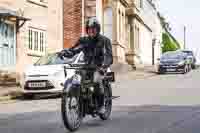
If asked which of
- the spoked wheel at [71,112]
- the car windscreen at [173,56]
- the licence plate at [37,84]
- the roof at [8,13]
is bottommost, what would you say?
the spoked wheel at [71,112]

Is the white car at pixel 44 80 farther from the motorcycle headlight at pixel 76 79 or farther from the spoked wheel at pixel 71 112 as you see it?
the spoked wheel at pixel 71 112

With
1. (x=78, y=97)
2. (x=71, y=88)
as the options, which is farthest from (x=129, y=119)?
(x=71, y=88)

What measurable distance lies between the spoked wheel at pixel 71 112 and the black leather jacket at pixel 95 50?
1.04 meters

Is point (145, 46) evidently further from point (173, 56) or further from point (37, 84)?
point (37, 84)

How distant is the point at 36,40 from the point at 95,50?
20650mm

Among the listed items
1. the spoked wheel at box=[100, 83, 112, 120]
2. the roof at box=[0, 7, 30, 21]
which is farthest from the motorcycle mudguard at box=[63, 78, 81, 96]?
the roof at box=[0, 7, 30, 21]

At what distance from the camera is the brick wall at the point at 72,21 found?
39031 millimetres

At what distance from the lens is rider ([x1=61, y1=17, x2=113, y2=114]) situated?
11617 millimetres

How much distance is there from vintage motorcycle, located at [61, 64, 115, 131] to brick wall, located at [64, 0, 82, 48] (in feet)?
88.6

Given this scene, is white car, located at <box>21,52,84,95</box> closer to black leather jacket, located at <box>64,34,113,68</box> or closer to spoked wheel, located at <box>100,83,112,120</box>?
spoked wheel, located at <box>100,83,112,120</box>

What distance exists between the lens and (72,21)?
1566 inches

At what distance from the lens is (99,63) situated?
38.5ft

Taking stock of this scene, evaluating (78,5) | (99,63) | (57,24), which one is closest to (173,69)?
(78,5)

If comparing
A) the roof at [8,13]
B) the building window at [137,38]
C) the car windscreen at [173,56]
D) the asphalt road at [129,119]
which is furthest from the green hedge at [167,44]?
the asphalt road at [129,119]
